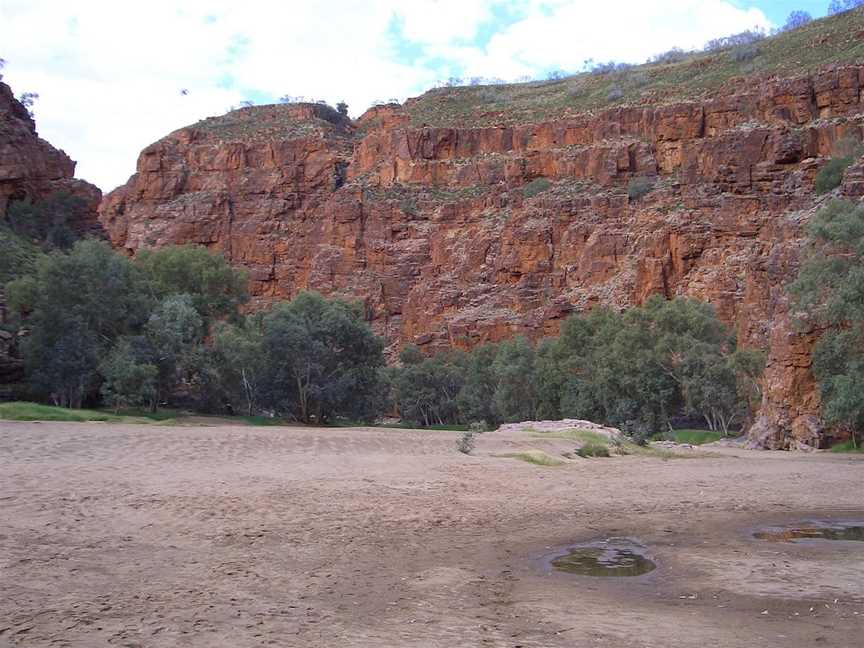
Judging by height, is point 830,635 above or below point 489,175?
below

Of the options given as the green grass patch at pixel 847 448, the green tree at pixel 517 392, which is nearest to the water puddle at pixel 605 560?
the green grass patch at pixel 847 448

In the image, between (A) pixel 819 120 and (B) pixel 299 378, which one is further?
(A) pixel 819 120

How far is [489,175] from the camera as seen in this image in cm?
8906

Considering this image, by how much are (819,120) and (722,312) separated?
67.3ft

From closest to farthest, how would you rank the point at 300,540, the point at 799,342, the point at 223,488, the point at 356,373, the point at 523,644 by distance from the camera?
the point at 523,644 < the point at 300,540 < the point at 223,488 < the point at 799,342 < the point at 356,373

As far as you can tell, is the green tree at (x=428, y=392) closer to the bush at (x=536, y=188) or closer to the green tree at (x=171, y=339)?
the bush at (x=536, y=188)

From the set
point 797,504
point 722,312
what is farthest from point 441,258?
point 797,504

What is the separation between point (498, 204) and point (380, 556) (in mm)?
77298

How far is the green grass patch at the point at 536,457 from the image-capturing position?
20487 mm

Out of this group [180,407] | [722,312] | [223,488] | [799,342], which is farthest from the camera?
[722,312]

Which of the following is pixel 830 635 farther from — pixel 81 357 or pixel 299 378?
pixel 299 378

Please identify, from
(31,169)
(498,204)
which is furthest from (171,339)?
(498,204)

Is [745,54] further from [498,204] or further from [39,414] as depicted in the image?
[39,414]

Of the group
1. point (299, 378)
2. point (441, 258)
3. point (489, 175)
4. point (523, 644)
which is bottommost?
point (523, 644)
